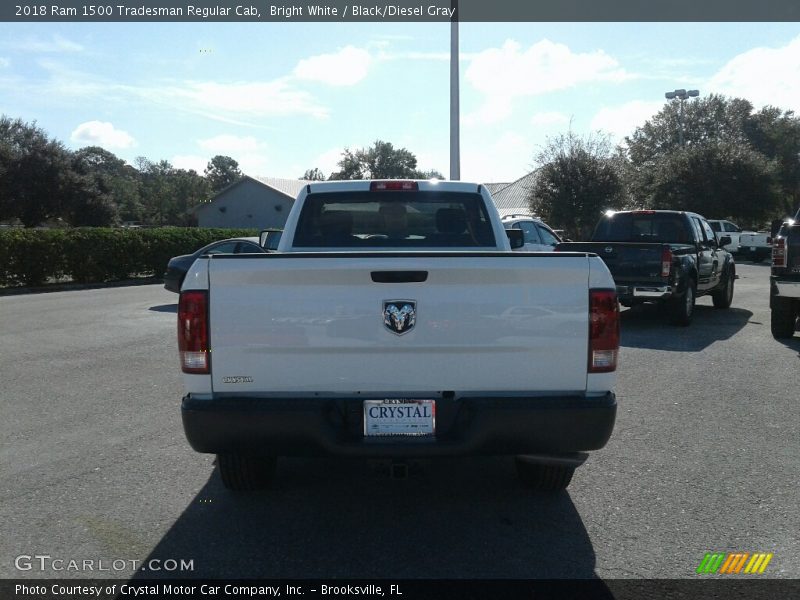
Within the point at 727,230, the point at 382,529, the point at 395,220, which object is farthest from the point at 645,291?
the point at 727,230

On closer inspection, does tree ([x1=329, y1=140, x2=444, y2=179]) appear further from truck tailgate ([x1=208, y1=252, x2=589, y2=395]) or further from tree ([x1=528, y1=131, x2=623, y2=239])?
truck tailgate ([x1=208, y1=252, x2=589, y2=395])

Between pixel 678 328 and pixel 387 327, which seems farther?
pixel 678 328

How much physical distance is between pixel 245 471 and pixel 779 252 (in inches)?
341

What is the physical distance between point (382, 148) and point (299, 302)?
95779 millimetres

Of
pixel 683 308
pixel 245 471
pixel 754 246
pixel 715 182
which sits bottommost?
pixel 754 246

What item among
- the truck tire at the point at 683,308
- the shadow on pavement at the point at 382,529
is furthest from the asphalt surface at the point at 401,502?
the truck tire at the point at 683,308

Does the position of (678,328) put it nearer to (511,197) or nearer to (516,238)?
(516,238)

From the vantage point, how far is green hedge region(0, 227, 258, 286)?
72.8ft

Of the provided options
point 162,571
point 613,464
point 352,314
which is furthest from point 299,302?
point 613,464

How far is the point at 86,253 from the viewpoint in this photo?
24.2 m

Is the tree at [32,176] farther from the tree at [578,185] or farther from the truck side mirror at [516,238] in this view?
the truck side mirror at [516,238]

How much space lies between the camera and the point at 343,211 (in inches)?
237

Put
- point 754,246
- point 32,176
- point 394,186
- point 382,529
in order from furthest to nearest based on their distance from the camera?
Answer: point 32,176, point 754,246, point 394,186, point 382,529

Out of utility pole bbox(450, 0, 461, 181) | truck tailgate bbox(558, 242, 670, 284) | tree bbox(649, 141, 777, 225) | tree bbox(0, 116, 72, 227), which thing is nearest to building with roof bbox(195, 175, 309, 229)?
tree bbox(0, 116, 72, 227)
